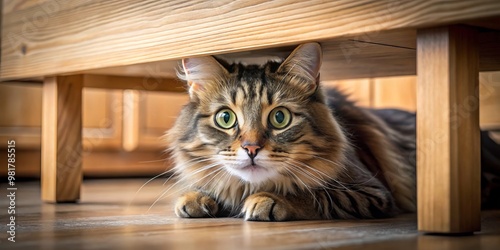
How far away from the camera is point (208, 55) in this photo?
1.62 meters

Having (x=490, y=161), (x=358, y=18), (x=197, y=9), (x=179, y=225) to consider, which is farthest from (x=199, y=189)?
(x=490, y=161)

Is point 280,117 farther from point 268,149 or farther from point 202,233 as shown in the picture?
point 202,233

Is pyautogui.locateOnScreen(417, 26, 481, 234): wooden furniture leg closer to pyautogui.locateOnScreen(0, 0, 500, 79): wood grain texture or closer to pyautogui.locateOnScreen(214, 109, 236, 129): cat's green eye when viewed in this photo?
pyautogui.locateOnScreen(0, 0, 500, 79): wood grain texture

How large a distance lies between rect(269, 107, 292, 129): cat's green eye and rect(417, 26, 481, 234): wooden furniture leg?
0.38 m

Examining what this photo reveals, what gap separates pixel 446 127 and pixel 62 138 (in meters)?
1.30

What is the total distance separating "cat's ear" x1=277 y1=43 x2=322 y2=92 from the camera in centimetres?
158

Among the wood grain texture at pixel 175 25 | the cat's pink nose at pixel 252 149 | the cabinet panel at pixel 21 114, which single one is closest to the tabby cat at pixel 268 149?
the cat's pink nose at pixel 252 149

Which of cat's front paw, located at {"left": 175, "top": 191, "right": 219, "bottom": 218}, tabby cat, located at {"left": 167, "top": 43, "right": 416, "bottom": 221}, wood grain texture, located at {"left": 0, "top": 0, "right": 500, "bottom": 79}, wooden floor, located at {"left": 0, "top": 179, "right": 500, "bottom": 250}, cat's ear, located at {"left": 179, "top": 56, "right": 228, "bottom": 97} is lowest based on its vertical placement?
wooden floor, located at {"left": 0, "top": 179, "right": 500, "bottom": 250}

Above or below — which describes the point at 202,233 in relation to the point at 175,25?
below

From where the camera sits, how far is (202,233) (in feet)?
4.61

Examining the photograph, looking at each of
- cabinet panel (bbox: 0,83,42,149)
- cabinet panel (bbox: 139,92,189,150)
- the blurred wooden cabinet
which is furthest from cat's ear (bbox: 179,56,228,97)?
cabinet panel (bbox: 139,92,189,150)

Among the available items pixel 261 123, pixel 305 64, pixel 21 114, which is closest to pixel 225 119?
pixel 261 123

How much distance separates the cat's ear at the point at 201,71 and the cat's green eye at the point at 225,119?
4.0 inches

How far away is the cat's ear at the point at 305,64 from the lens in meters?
1.58
